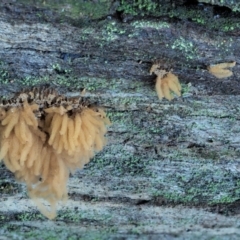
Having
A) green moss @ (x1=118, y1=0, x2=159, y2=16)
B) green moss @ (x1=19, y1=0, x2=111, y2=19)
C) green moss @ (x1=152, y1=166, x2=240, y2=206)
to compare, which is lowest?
green moss @ (x1=152, y1=166, x2=240, y2=206)

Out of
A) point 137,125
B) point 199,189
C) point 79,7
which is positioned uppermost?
point 79,7

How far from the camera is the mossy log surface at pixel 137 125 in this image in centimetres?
159

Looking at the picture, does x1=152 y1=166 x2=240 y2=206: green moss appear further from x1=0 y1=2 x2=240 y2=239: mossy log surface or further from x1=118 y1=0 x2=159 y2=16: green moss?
x1=118 y1=0 x2=159 y2=16: green moss

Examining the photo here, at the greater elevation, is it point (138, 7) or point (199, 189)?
point (138, 7)

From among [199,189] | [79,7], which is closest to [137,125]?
[199,189]

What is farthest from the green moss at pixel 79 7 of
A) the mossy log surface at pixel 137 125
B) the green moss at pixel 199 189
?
the green moss at pixel 199 189

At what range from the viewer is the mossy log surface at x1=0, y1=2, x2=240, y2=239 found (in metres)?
1.59

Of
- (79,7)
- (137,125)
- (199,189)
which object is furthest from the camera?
(199,189)

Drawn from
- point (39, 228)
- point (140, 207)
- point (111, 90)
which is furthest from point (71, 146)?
point (39, 228)

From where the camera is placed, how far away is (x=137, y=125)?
1971mm

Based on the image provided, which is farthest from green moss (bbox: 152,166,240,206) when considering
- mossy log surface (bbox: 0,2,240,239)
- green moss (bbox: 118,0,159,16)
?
green moss (bbox: 118,0,159,16)

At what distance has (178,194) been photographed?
231 centimetres

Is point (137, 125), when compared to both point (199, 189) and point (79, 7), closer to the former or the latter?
point (199, 189)

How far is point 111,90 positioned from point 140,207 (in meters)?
0.78
